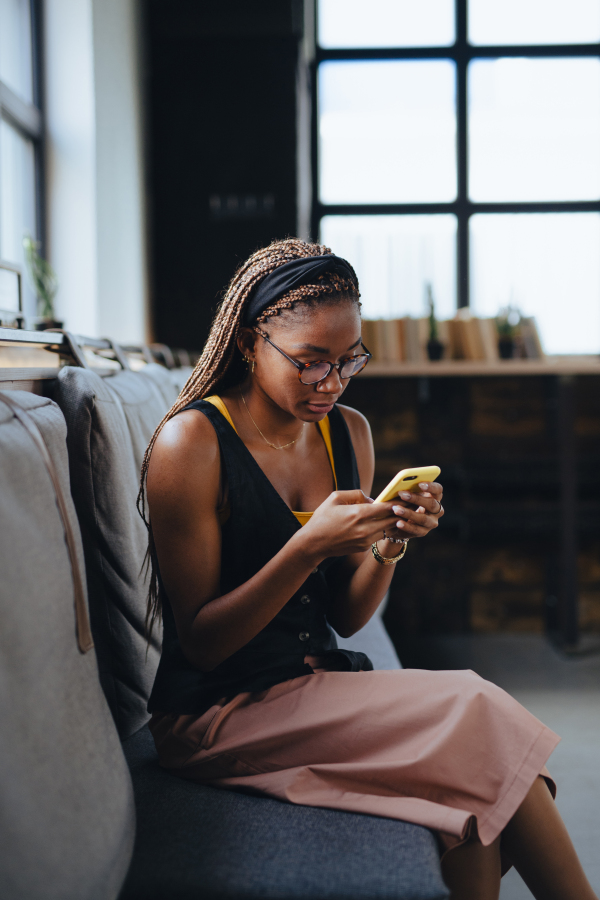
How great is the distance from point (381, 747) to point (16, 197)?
7.38 feet

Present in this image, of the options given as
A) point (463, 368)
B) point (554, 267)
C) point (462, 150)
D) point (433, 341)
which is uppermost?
point (462, 150)

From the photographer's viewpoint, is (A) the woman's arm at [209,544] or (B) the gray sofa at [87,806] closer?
(B) the gray sofa at [87,806]

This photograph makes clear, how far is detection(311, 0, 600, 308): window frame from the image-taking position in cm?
364

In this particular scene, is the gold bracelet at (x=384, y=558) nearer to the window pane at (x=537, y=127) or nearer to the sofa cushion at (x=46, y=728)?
the sofa cushion at (x=46, y=728)

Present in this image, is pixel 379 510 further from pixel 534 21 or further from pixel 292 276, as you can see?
pixel 534 21

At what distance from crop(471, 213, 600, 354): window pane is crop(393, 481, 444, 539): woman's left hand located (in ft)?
9.78

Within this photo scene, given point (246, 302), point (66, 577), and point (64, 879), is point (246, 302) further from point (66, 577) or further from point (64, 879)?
point (64, 879)

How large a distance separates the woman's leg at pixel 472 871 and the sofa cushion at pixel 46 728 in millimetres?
380

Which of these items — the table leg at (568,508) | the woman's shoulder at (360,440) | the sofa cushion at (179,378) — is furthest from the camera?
the table leg at (568,508)

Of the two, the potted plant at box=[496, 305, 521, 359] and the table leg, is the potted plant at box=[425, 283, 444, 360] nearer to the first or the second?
the potted plant at box=[496, 305, 521, 359]

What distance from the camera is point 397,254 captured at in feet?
12.3

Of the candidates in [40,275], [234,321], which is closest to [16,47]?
[40,275]

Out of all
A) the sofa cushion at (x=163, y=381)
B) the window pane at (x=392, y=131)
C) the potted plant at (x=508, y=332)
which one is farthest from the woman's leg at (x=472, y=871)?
the window pane at (x=392, y=131)

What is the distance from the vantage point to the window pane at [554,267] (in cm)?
370
